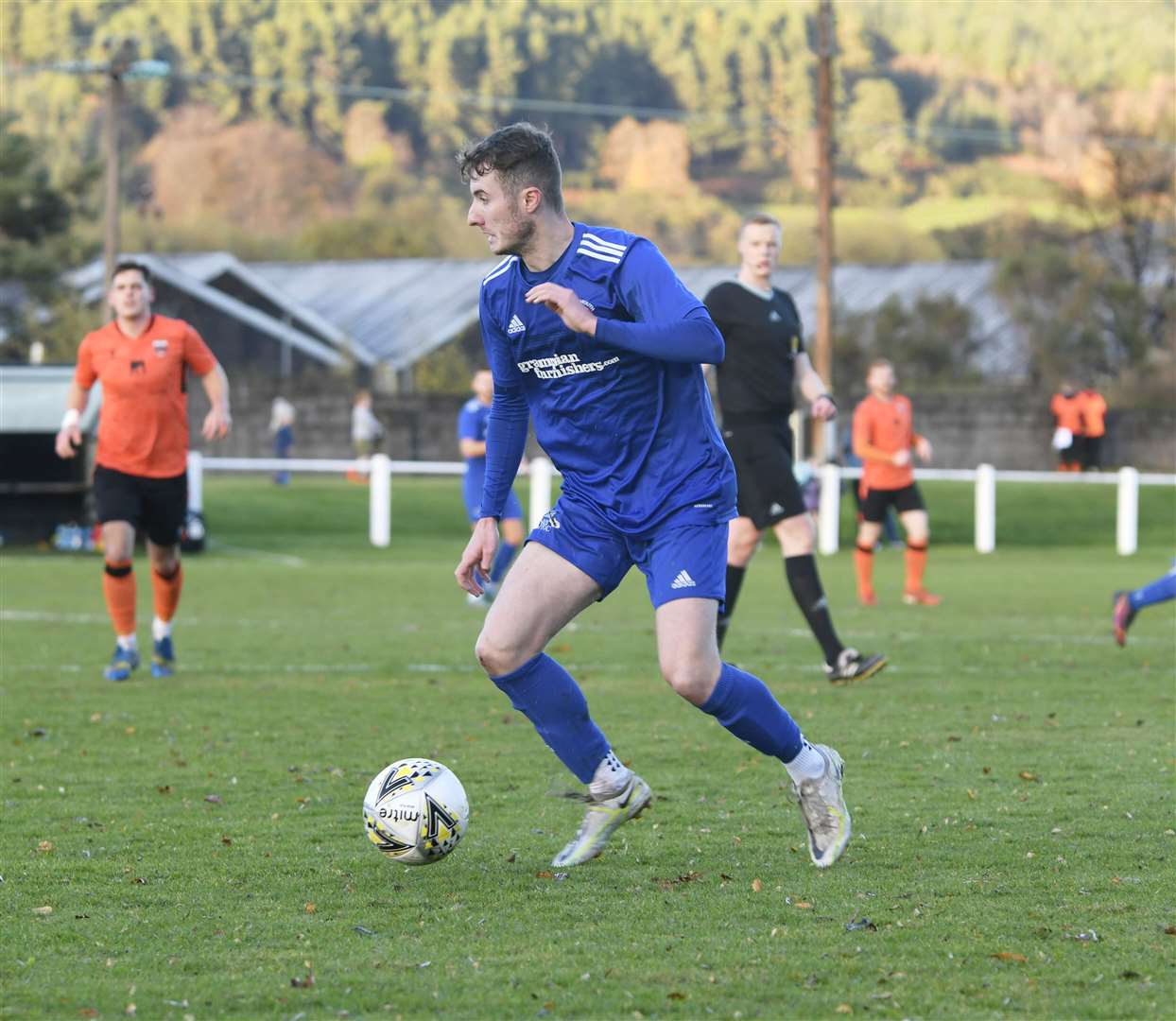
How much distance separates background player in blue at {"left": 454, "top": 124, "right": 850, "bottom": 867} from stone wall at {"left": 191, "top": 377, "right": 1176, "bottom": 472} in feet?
112

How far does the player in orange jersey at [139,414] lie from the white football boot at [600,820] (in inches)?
193

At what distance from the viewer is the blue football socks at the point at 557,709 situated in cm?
571

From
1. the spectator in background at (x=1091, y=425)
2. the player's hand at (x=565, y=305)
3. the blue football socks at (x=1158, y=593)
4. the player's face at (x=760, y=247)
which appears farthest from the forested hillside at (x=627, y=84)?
the player's hand at (x=565, y=305)

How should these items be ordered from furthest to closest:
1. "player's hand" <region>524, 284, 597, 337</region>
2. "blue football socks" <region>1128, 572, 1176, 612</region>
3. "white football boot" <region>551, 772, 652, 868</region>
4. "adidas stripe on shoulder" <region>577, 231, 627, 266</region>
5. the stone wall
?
the stone wall < "blue football socks" <region>1128, 572, 1176, 612</region> < "white football boot" <region>551, 772, 652, 868</region> < "adidas stripe on shoulder" <region>577, 231, 627, 266</region> < "player's hand" <region>524, 284, 597, 337</region>

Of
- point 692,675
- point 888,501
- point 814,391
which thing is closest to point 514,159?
point 692,675

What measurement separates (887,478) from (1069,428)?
19140 mm

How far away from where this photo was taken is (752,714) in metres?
5.60

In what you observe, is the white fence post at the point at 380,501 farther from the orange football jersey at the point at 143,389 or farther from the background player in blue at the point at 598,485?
the background player in blue at the point at 598,485

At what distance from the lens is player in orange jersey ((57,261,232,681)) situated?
33.3ft

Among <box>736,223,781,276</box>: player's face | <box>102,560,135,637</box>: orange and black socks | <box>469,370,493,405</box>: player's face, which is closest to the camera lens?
<box>736,223,781,276</box>: player's face

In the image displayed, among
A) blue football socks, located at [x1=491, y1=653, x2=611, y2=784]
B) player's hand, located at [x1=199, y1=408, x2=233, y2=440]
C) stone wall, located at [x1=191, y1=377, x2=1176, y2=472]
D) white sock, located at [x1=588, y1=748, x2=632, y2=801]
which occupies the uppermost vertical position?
player's hand, located at [x1=199, y1=408, x2=233, y2=440]

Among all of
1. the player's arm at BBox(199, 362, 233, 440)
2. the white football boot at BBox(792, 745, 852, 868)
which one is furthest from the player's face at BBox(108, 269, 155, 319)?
the white football boot at BBox(792, 745, 852, 868)

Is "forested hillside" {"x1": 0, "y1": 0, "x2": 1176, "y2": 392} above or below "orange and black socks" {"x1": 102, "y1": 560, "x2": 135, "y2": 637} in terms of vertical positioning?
above

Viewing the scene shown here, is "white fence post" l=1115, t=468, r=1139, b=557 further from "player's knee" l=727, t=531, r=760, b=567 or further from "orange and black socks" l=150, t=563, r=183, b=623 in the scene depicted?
"orange and black socks" l=150, t=563, r=183, b=623
